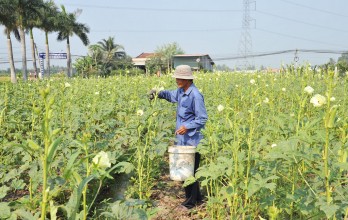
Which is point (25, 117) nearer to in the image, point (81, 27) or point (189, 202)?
point (189, 202)

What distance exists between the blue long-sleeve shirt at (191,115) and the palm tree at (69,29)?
43793 mm

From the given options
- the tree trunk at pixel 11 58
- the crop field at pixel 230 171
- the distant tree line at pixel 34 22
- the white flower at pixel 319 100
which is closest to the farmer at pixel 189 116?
the crop field at pixel 230 171

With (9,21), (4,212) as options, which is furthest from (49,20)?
(4,212)

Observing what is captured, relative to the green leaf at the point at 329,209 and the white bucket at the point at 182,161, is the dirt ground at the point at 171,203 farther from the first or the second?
the green leaf at the point at 329,209

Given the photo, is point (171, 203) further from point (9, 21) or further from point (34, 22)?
point (34, 22)

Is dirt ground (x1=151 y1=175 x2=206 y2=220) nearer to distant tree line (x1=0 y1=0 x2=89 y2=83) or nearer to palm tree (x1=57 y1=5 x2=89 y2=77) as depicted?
distant tree line (x1=0 y1=0 x2=89 y2=83)

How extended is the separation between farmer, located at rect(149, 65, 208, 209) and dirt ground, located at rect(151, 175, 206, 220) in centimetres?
10

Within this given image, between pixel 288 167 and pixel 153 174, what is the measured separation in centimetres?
169

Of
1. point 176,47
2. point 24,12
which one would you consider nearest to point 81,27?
point 24,12

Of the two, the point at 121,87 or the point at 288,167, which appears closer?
the point at 288,167

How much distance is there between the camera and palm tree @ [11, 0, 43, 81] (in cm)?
3538

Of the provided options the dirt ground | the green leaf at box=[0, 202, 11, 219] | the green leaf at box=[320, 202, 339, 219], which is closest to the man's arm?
the dirt ground

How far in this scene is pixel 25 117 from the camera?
17.3 feet

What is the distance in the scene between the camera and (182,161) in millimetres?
3480
